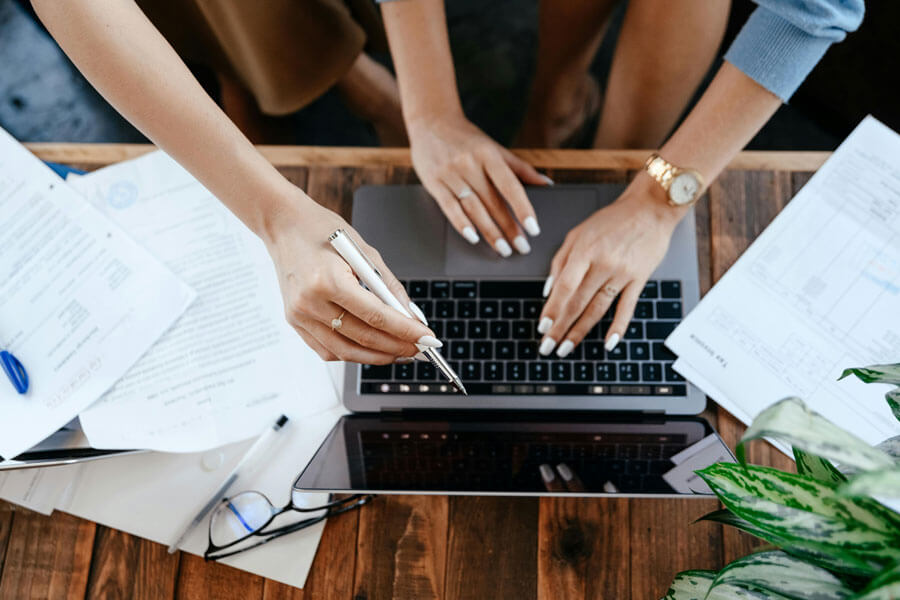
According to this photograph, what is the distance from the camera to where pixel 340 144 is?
55.2 inches

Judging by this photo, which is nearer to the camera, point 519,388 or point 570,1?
point 519,388

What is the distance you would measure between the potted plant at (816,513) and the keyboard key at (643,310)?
31 cm

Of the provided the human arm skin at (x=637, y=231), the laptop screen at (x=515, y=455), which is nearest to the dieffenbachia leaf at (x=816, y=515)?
the laptop screen at (x=515, y=455)

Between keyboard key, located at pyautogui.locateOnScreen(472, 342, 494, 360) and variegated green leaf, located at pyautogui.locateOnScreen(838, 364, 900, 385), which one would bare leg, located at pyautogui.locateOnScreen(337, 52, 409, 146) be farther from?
variegated green leaf, located at pyautogui.locateOnScreen(838, 364, 900, 385)

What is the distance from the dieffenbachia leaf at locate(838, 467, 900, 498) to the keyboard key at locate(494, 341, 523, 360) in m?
0.45

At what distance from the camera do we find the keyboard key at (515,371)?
69cm

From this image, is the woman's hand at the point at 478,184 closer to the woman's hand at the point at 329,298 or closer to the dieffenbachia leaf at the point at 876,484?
the woman's hand at the point at 329,298

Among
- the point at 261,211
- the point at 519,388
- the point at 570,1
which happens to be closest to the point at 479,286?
the point at 519,388

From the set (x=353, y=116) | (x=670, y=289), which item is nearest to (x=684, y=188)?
(x=670, y=289)

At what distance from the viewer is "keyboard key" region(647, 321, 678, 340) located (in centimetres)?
69

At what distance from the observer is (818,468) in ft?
1.35

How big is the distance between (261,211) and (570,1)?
62 centimetres

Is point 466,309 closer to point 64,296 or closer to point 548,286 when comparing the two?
point 548,286

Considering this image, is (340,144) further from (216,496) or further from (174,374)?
(216,496)
